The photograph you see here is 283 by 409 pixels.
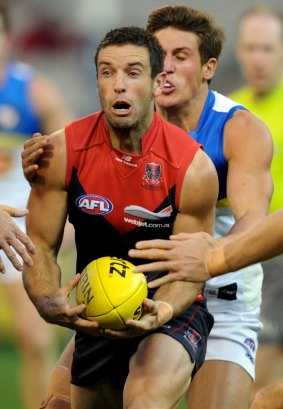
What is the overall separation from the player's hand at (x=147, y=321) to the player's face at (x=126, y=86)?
33.5 inches

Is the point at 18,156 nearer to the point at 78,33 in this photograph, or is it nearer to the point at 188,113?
the point at 188,113

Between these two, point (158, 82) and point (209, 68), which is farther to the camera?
point (209, 68)

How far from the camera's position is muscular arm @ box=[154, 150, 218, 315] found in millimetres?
5695

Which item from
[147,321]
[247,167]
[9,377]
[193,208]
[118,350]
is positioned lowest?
[9,377]

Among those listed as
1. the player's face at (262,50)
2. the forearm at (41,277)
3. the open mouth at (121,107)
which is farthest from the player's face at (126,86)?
the player's face at (262,50)

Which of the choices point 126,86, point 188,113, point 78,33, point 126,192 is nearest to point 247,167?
point 188,113

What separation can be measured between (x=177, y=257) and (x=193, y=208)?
676mm

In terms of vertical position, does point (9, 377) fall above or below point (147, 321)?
below

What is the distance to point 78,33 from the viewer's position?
1228 centimetres

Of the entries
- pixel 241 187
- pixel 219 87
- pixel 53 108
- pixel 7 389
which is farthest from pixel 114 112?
pixel 219 87

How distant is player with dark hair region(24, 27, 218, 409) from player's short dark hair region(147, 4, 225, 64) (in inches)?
31.1

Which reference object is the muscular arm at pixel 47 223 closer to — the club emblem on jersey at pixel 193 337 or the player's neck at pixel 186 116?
the club emblem on jersey at pixel 193 337

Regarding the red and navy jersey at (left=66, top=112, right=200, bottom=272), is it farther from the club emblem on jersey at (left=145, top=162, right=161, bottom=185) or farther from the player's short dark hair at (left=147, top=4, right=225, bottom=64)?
the player's short dark hair at (left=147, top=4, right=225, bottom=64)

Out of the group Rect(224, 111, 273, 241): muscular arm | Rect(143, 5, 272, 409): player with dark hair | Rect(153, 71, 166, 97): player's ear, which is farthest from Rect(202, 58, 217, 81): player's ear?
Rect(153, 71, 166, 97): player's ear
